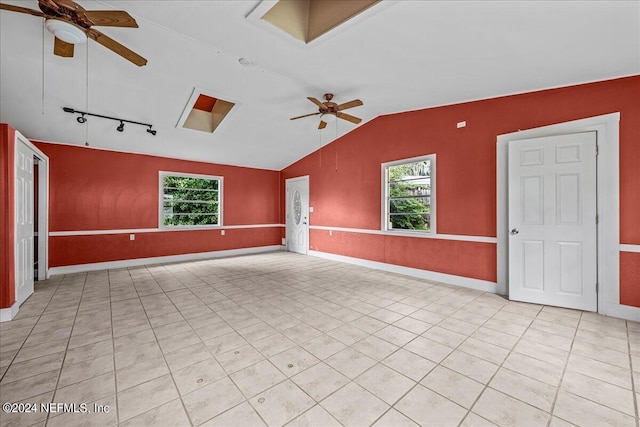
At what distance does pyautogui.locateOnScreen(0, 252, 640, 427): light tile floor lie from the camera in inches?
63.9

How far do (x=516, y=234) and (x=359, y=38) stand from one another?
320 centimetres

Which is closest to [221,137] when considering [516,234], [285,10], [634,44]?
[285,10]

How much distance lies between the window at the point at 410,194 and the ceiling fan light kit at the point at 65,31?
4.54m

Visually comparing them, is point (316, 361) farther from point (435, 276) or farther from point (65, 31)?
point (65, 31)

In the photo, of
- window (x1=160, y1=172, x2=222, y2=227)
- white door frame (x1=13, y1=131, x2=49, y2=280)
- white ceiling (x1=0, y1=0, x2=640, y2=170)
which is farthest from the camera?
window (x1=160, y1=172, x2=222, y2=227)

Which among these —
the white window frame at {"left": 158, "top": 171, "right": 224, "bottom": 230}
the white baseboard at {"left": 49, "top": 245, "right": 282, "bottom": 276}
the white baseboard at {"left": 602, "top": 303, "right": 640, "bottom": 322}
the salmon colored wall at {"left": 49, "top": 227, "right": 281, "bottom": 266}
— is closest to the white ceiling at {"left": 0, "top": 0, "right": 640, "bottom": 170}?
the white window frame at {"left": 158, "top": 171, "right": 224, "bottom": 230}

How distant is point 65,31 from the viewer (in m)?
2.15

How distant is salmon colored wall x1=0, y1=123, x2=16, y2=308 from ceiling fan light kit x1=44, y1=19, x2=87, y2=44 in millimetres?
1705

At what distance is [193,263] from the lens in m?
6.14

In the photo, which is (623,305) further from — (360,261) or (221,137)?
(221,137)

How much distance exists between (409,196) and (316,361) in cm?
362

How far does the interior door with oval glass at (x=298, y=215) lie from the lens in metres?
7.29

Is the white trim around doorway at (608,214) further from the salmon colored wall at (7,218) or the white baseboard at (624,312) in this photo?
the salmon colored wall at (7,218)

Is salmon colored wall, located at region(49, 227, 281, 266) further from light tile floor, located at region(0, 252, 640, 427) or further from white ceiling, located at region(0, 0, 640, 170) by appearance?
white ceiling, located at region(0, 0, 640, 170)
